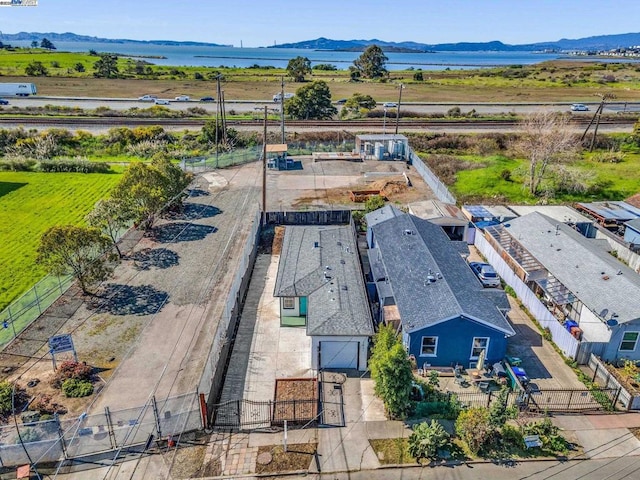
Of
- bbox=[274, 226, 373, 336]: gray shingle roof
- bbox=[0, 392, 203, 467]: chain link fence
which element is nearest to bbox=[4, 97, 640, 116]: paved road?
bbox=[274, 226, 373, 336]: gray shingle roof

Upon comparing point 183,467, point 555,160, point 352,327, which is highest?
point 555,160

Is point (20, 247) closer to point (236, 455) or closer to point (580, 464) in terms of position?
point (236, 455)

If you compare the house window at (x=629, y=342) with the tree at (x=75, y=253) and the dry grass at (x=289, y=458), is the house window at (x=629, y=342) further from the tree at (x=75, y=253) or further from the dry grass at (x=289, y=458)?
the tree at (x=75, y=253)

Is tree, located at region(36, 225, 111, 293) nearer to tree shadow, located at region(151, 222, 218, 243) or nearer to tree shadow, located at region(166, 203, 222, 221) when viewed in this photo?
tree shadow, located at region(151, 222, 218, 243)

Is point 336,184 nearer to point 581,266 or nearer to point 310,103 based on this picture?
point 581,266

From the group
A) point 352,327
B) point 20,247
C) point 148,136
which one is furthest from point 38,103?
point 352,327

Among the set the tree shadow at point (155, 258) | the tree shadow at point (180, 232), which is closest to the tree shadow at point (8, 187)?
the tree shadow at point (180, 232)
